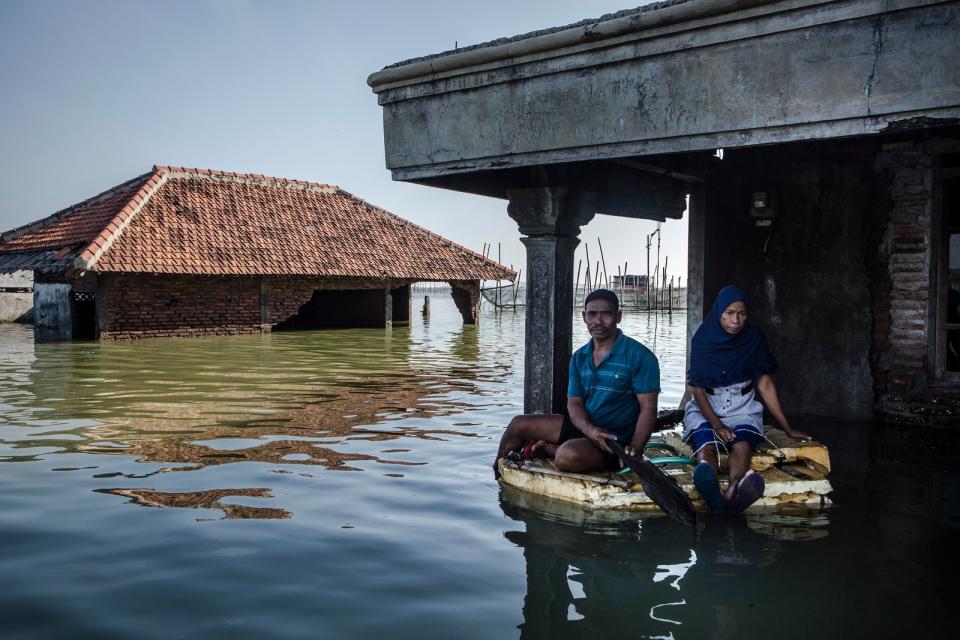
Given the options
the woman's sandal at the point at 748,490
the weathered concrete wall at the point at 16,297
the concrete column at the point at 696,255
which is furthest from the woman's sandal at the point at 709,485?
the weathered concrete wall at the point at 16,297

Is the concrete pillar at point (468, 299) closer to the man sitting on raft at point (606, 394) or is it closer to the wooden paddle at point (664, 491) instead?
the man sitting on raft at point (606, 394)

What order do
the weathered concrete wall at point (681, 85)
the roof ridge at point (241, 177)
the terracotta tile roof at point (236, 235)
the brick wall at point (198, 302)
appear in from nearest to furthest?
the weathered concrete wall at point (681, 85)
the brick wall at point (198, 302)
the terracotta tile roof at point (236, 235)
the roof ridge at point (241, 177)

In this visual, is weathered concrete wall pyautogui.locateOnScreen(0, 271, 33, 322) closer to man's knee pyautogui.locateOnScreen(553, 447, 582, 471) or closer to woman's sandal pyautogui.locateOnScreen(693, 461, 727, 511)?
man's knee pyautogui.locateOnScreen(553, 447, 582, 471)

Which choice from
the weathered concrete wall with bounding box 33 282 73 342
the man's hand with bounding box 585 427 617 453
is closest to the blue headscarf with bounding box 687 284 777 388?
the man's hand with bounding box 585 427 617 453

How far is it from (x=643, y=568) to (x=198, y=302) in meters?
18.1

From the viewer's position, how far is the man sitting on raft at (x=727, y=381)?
524 cm

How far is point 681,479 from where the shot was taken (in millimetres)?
5098

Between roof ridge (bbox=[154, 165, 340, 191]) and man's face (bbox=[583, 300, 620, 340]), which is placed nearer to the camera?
man's face (bbox=[583, 300, 620, 340])

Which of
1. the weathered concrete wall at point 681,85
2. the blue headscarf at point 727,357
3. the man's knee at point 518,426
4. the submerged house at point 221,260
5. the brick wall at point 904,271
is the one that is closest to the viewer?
the weathered concrete wall at point 681,85

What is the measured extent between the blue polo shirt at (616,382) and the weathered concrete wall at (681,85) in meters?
1.34

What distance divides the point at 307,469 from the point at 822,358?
4.97m

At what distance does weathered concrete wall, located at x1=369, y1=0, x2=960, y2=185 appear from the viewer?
14.4 feet

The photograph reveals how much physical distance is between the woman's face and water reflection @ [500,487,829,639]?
1204mm

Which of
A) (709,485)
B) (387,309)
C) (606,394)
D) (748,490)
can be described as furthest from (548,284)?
(387,309)
